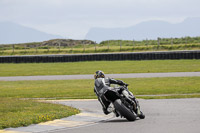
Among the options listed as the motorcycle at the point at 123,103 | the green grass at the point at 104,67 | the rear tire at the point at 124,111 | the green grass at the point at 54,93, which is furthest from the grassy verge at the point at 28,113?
the green grass at the point at 104,67

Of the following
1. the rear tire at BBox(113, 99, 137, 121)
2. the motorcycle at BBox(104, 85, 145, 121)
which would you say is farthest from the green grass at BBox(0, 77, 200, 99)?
the rear tire at BBox(113, 99, 137, 121)

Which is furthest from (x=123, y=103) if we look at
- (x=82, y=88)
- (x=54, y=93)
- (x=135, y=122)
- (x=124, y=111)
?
(x=82, y=88)

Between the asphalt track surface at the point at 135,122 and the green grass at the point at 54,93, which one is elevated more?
the asphalt track surface at the point at 135,122

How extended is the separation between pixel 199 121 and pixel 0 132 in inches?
194

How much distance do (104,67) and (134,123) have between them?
101 feet

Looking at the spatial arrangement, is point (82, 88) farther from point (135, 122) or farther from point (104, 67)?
point (104, 67)

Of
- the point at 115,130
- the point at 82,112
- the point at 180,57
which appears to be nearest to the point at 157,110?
the point at 82,112

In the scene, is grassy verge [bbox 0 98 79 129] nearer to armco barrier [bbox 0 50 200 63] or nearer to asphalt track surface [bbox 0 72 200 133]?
asphalt track surface [bbox 0 72 200 133]

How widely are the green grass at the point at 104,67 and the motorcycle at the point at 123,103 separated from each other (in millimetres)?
23986

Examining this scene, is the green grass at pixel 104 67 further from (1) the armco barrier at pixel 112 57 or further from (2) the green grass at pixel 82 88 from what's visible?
(2) the green grass at pixel 82 88

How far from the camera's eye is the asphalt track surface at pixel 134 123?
11477 millimetres

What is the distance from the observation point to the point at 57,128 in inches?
476

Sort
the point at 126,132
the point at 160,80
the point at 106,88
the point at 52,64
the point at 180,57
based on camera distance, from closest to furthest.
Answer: the point at 126,132 < the point at 106,88 < the point at 160,80 < the point at 180,57 < the point at 52,64

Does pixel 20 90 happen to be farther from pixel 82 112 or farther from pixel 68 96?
pixel 82 112
